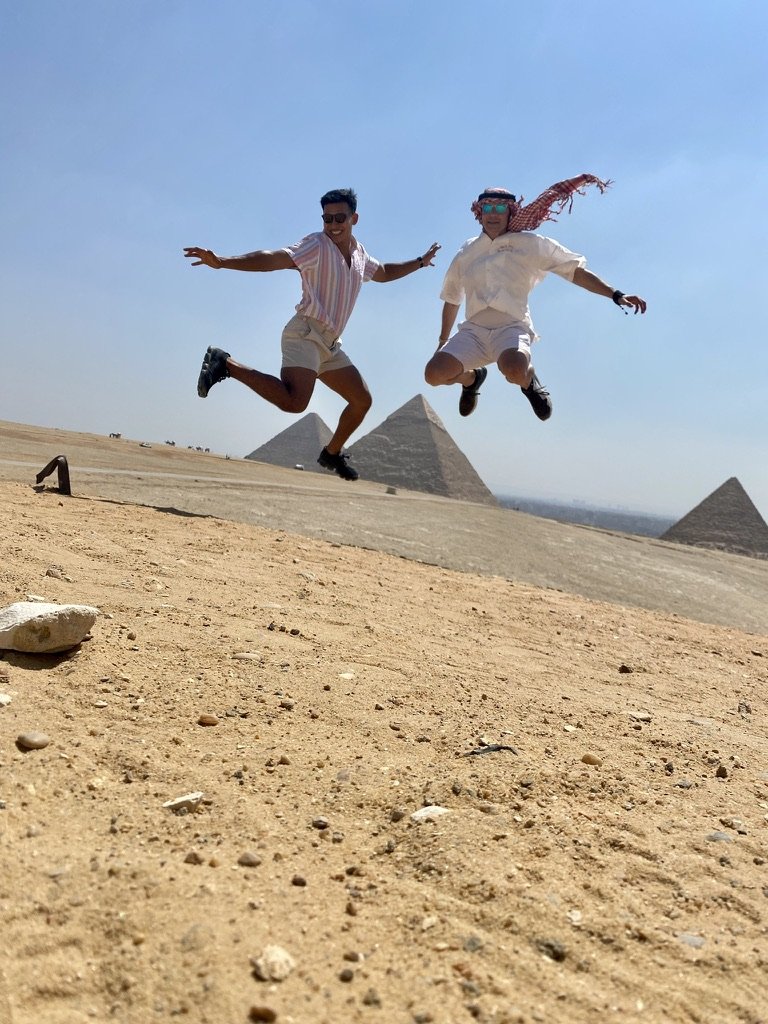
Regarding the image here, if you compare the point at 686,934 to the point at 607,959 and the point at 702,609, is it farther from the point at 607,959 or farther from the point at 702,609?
the point at 702,609

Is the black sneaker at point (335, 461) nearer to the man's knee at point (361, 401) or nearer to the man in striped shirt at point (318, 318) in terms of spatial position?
the man in striped shirt at point (318, 318)

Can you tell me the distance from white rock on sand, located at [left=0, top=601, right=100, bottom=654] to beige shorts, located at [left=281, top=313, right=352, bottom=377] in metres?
2.71

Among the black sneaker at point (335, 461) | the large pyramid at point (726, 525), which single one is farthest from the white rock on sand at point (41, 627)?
the large pyramid at point (726, 525)

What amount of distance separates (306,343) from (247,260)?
0.61 metres

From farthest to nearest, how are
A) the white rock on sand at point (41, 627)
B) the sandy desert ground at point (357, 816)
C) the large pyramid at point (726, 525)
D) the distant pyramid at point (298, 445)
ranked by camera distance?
the distant pyramid at point (298, 445)
the large pyramid at point (726, 525)
the white rock on sand at point (41, 627)
the sandy desert ground at point (357, 816)

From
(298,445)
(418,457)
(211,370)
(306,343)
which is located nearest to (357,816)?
(211,370)

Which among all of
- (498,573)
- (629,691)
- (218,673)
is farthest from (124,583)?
(498,573)

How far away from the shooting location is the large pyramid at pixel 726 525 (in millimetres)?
24906

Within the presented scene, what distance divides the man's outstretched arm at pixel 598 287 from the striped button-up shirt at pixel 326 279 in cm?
138

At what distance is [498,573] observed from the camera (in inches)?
211

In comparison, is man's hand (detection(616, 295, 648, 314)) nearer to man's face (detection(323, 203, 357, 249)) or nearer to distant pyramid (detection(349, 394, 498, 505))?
man's face (detection(323, 203, 357, 249))

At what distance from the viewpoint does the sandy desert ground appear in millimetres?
1077

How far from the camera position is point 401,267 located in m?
5.15

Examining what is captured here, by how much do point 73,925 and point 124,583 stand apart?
194 centimetres
